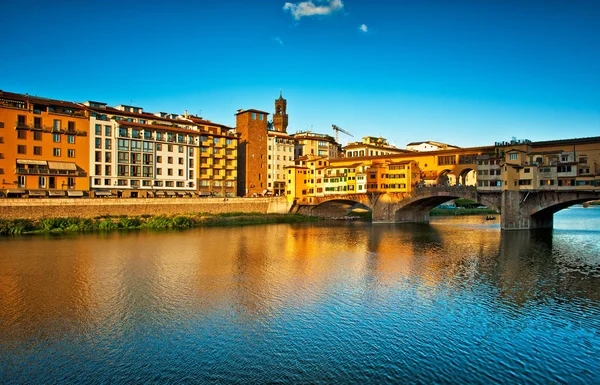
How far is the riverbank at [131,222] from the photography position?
4747 centimetres

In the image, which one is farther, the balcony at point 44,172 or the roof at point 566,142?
the balcony at point 44,172

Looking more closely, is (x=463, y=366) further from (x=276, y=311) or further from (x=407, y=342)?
(x=276, y=311)

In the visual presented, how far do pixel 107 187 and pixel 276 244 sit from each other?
32180 mm

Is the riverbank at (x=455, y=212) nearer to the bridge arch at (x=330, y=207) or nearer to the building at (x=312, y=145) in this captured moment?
the bridge arch at (x=330, y=207)

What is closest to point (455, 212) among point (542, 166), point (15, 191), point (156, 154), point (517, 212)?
point (517, 212)

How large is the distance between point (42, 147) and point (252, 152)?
36.4 metres

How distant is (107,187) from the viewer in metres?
61.5

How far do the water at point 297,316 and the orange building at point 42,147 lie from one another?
21618 mm

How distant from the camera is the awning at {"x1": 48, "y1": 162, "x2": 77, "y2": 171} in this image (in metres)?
56.0

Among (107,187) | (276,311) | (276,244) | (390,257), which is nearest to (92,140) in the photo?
(107,187)

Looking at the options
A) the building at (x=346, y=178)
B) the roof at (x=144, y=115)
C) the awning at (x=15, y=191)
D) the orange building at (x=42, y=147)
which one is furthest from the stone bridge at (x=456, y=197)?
the awning at (x=15, y=191)

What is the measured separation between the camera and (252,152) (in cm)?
8281

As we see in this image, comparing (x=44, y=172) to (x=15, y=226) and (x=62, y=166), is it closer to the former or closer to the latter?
(x=62, y=166)

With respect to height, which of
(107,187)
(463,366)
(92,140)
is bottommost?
(463,366)
